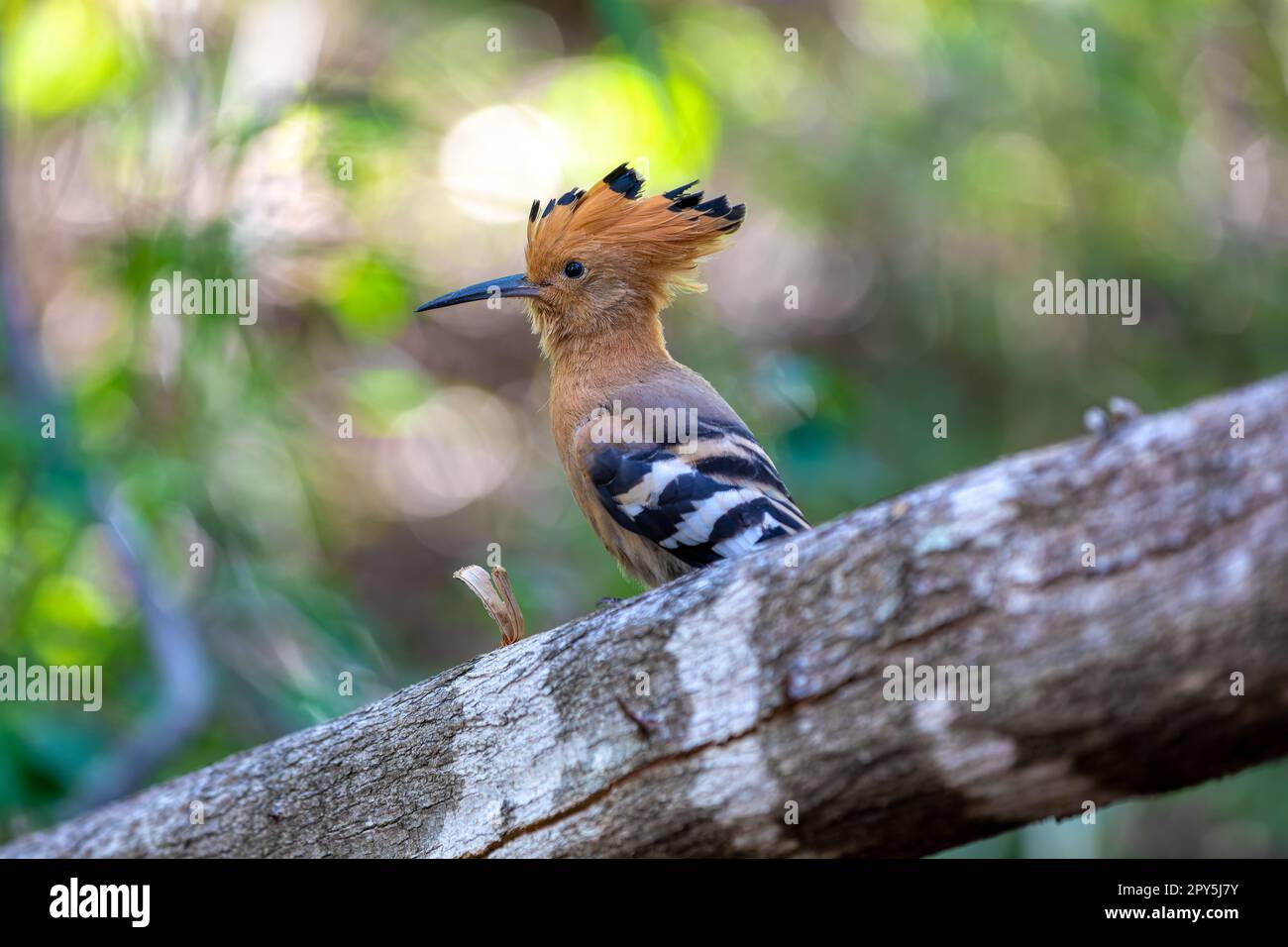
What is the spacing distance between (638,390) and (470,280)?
2903 millimetres

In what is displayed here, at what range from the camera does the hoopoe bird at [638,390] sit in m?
2.38

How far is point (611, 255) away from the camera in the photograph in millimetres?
2877

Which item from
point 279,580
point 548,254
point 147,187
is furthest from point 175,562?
point 548,254

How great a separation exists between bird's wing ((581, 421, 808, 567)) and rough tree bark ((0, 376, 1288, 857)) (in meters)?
0.60

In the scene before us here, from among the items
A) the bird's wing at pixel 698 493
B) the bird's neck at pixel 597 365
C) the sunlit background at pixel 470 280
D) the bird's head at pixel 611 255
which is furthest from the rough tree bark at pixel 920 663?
the sunlit background at pixel 470 280

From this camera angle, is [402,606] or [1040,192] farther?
[402,606]

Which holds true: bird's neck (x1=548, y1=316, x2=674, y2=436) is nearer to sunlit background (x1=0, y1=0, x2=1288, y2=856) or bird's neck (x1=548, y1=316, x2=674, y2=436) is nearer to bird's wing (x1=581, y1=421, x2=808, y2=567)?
bird's wing (x1=581, y1=421, x2=808, y2=567)

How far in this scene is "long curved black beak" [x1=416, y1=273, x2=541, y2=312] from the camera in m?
2.91

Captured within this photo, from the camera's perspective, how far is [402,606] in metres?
6.22

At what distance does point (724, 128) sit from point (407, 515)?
94.4 inches

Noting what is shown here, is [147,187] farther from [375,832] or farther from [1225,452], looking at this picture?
[1225,452]

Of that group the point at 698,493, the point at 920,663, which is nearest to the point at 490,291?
the point at 698,493

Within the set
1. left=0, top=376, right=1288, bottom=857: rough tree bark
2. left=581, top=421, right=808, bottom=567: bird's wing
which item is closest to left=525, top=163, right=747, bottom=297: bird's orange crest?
left=581, top=421, right=808, bottom=567: bird's wing

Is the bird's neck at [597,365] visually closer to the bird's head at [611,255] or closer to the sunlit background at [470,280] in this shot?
the bird's head at [611,255]
